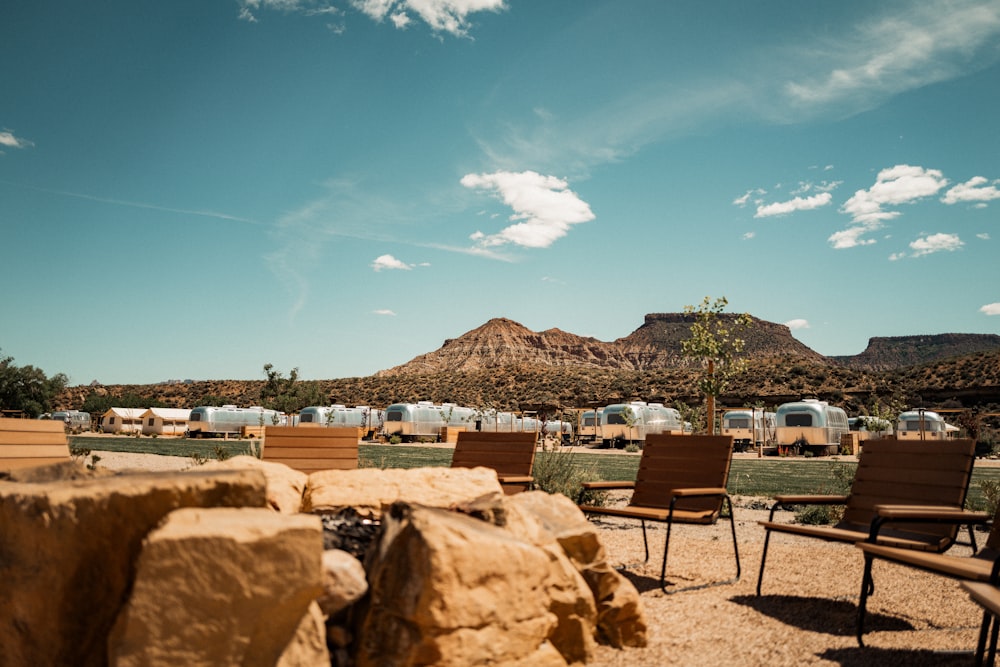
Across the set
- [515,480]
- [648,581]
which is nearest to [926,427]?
[648,581]

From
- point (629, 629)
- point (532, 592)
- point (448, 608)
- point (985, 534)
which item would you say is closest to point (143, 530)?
point (448, 608)

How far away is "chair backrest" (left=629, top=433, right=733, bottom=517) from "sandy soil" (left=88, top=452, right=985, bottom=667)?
48cm

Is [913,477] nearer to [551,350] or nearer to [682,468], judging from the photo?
[682,468]

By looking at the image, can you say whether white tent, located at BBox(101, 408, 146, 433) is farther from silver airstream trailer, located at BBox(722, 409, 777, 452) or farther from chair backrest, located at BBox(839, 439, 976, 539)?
chair backrest, located at BBox(839, 439, 976, 539)

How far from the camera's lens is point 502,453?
18.6 ft

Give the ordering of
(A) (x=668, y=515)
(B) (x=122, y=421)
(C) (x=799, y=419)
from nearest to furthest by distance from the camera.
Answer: (A) (x=668, y=515) → (C) (x=799, y=419) → (B) (x=122, y=421)

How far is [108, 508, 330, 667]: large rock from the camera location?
83.4 inches

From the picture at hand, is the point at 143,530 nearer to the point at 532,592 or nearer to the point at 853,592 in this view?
the point at 532,592

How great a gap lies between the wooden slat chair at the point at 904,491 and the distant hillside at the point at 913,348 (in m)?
Result: 110

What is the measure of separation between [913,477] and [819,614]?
39.5 inches

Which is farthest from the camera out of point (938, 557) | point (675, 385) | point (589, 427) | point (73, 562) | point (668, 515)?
point (675, 385)

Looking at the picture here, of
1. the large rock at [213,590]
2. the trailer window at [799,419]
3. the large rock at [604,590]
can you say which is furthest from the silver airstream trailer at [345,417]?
the large rock at [213,590]

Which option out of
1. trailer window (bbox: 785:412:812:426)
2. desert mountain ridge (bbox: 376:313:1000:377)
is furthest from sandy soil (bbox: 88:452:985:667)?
desert mountain ridge (bbox: 376:313:1000:377)

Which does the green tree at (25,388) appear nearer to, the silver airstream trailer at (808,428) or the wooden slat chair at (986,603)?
the silver airstream trailer at (808,428)
